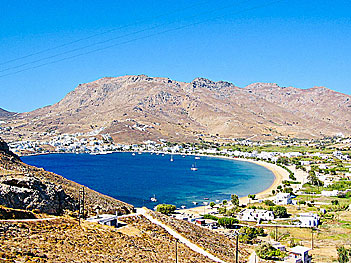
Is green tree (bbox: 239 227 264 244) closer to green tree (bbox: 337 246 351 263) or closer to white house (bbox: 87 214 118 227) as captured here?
green tree (bbox: 337 246 351 263)

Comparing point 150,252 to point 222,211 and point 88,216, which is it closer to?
point 88,216

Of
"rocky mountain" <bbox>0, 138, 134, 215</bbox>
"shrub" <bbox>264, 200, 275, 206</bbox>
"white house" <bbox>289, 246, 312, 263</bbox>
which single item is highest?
"rocky mountain" <bbox>0, 138, 134, 215</bbox>

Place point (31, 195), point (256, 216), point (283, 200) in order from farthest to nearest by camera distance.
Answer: point (283, 200)
point (256, 216)
point (31, 195)

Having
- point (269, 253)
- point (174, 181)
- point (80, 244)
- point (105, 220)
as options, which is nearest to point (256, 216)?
point (269, 253)

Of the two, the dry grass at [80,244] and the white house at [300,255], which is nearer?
the dry grass at [80,244]

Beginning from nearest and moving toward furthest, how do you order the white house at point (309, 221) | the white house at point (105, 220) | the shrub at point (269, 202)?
1. the white house at point (105, 220)
2. the white house at point (309, 221)
3. the shrub at point (269, 202)

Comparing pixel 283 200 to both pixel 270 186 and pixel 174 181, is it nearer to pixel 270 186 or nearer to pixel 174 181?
pixel 270 186

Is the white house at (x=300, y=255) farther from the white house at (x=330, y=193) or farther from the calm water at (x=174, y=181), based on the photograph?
the white house at (x=330, y=193)

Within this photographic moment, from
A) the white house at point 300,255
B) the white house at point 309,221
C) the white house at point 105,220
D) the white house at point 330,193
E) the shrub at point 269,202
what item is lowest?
the white house at point 300,255

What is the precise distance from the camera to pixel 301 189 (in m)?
55.6

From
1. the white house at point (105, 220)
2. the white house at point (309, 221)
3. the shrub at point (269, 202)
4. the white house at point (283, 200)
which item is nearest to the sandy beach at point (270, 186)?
the shrub at point (269, 202)

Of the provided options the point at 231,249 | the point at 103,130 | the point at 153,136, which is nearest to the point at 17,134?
the point at 103,130

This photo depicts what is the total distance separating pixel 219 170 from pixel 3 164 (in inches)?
2801

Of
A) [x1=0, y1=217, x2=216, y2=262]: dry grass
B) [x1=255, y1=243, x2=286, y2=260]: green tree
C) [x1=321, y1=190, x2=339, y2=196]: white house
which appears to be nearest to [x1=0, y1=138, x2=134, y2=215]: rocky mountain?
[x1=0, y1=217, x2=216, y2=262]: dry grass
